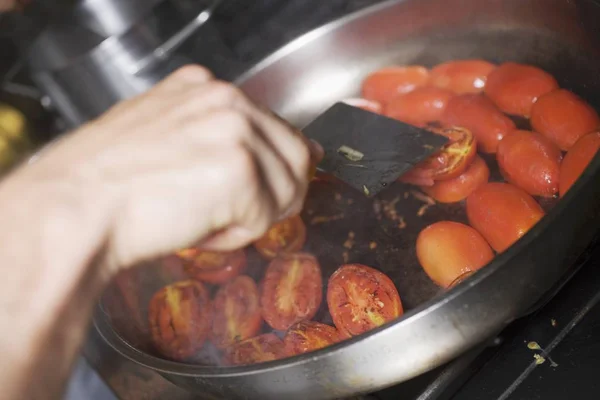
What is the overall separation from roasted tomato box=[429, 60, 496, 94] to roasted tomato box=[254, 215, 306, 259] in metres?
0.36

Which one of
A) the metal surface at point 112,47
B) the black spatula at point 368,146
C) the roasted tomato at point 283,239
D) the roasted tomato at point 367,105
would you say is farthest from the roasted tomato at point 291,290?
the metal surface at point 112,47

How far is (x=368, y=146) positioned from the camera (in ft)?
2.62

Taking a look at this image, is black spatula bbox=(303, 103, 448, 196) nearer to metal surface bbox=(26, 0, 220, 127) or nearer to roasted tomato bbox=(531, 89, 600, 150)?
roasted tomato bbox=(531, 89, 600, 150)

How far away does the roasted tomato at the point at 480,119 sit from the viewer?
2.70 ft

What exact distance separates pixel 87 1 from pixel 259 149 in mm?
1108

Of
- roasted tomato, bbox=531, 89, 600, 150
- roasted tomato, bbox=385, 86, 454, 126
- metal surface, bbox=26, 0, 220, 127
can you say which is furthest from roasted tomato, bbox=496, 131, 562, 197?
metal surface, bbox=26, 0, 220, 127

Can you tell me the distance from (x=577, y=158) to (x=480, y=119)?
17 cm

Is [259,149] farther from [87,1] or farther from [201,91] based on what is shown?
[87,1]

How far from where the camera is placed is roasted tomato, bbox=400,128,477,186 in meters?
0.77

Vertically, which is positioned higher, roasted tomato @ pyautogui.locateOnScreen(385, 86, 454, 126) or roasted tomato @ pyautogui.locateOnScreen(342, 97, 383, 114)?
roasted tomato @ pyautogui.locateOnScreen(342, 97, 383, 114)

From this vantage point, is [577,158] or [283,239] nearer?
[577,158]

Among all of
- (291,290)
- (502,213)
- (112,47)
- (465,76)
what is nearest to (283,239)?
(291,290)

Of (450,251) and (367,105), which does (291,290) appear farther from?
(367,105)

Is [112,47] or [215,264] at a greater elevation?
[112,47]
